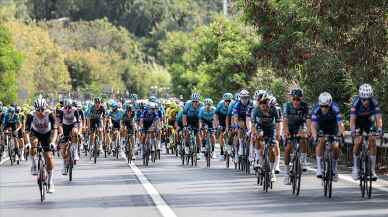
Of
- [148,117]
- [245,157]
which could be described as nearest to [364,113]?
[245,157]

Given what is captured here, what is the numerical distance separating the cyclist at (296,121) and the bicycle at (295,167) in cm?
9

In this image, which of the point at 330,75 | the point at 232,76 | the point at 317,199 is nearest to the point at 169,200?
the point at 317,199

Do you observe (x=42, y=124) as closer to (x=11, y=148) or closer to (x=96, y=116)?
(x=96, y=116)

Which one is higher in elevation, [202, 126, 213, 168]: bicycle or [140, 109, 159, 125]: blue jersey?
[140, 109, 159, 125]: blue jersey

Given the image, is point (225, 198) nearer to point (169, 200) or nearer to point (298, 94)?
point (169, 200)

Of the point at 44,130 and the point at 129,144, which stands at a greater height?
the point at 44,130

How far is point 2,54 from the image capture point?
93438 mm

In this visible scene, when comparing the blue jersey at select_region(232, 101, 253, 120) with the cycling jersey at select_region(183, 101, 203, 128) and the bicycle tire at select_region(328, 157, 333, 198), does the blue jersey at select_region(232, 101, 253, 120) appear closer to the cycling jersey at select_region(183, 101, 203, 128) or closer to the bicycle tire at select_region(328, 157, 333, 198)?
the cycling jersey at select_region(183, 101, 203, 128)

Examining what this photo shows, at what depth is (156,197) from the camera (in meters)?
20.5

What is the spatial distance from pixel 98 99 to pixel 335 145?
54.1 feet

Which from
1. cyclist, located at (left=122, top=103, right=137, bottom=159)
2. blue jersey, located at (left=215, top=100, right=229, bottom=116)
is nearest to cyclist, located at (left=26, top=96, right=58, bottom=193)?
blue jersey, located at (left=215, top=100, right=229, bottom=116)

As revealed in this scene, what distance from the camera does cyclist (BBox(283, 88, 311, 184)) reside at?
69.4ft

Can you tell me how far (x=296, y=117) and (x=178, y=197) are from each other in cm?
260

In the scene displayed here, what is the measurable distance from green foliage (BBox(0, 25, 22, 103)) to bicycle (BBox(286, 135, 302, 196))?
72654mm
